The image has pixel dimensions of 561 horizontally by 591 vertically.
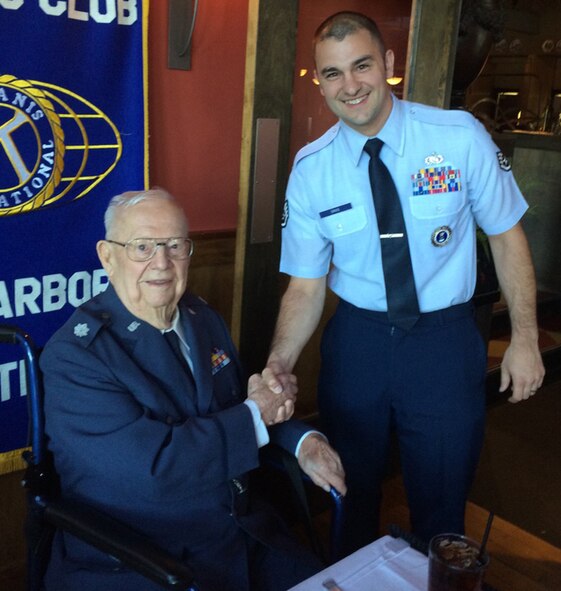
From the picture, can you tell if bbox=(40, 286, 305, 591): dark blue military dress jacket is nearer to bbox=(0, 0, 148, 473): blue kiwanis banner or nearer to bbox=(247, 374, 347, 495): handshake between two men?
bbox=(247, 374, 347, 495): handshake between two men

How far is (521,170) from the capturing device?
611 cm

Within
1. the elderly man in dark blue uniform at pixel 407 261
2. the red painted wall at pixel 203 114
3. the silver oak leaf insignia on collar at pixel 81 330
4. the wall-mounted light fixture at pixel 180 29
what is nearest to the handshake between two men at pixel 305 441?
the elderly man in dark blue uniform at pixel 407 261

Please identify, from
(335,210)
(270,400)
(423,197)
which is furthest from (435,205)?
(270,400)

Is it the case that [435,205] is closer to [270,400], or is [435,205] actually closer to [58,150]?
[270,400]

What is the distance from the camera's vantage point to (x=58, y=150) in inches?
79.1

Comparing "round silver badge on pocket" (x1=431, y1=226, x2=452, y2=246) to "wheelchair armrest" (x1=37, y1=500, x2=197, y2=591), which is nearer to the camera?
"wheelchair armrest" (x1=37, y1=500, x2=197, y2=591)

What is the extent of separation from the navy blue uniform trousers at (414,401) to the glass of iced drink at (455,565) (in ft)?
2.40

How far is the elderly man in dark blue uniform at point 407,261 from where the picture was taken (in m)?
1.86

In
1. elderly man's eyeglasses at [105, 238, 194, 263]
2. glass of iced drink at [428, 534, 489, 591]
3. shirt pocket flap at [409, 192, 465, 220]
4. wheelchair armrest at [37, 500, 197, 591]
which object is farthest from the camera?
shirt pocket flap at [409, 192, 465, 220]

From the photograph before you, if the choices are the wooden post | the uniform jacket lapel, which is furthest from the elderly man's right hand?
the wooden post

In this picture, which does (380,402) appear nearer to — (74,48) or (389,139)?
(389,139)

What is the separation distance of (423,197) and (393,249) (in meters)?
0.16

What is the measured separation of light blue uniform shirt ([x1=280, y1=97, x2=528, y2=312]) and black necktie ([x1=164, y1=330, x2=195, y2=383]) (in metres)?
0.54

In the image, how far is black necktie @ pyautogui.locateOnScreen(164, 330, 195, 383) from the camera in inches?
65.8
